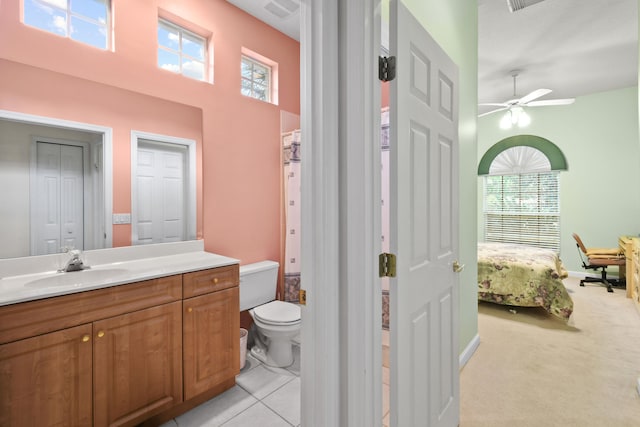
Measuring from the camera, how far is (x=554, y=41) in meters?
3.11

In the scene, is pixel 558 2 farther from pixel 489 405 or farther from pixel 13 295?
pixel 13 295

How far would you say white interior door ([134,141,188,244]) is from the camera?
6.77 feet

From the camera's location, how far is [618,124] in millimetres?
4469

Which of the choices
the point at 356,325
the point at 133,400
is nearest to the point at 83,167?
the point at 133,400

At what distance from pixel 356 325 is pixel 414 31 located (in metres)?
1.11

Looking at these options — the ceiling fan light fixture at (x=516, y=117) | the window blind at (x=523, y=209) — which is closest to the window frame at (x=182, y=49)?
the ceiling fan light fixture at (x=516, y=117)

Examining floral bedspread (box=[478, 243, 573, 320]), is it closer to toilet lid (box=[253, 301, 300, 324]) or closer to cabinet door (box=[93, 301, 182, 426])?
toilet lid (box=[253, 301, 300, 324])

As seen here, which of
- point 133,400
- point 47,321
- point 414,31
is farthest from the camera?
point 133,400

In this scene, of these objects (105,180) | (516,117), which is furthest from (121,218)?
(516,117)

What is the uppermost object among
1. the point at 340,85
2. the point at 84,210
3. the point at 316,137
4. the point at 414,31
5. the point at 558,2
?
the point at 558,2

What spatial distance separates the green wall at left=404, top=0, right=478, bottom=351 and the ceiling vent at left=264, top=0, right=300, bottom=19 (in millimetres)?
1271

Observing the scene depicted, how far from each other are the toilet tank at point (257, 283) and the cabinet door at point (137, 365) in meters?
0.77

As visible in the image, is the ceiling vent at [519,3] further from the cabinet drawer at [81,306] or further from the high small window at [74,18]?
the cabinet drawer at [81,306]

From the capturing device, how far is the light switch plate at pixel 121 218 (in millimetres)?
1933
